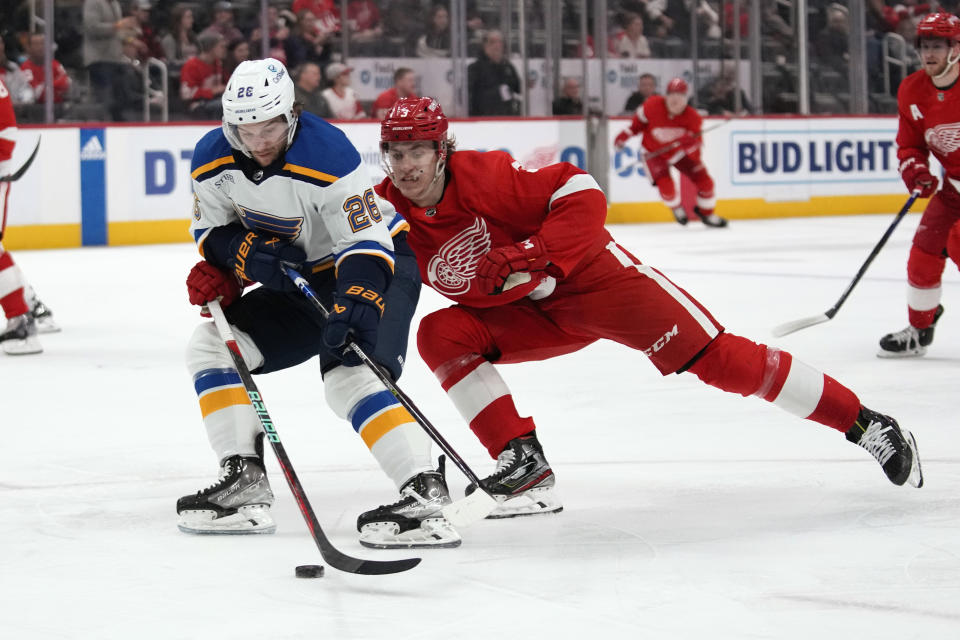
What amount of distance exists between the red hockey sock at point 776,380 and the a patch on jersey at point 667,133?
8.60m

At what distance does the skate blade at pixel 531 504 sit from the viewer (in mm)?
2900

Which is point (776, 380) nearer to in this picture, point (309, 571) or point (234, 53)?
point (309, 571)

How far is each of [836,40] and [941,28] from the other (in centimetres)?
859

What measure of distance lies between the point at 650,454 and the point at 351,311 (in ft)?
3.75

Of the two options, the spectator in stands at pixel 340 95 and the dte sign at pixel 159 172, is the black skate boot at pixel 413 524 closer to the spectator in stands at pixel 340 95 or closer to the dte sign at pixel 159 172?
the dte sign at pixel 159 172

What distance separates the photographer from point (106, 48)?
397 inches

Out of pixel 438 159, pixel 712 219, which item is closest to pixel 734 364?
pixel 438 159

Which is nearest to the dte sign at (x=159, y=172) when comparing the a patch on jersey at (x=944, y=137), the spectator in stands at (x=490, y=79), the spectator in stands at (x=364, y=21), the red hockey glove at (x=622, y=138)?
the spectator in stands at (x=364, y=21)

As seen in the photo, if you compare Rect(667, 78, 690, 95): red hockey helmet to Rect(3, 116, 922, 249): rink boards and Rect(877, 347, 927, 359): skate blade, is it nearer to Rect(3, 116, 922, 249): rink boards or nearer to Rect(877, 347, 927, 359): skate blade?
Rect(3, 116, 922, 249): rink boards

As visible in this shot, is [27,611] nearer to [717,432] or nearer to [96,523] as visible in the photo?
[96,523]

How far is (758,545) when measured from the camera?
8.59ft

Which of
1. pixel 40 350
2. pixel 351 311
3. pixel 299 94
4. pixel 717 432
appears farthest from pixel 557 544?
pixel 299 94

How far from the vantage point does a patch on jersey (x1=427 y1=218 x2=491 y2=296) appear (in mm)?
3023

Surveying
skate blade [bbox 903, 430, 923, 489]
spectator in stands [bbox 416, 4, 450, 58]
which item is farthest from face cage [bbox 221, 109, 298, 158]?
spectator in stands [bbox 416, 4, 450, 58]
